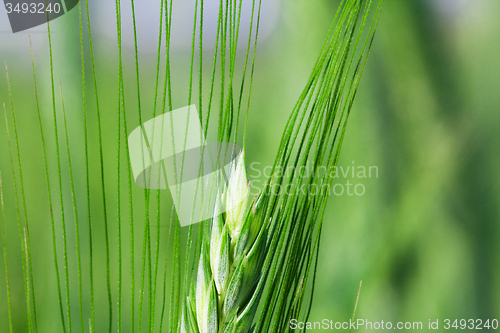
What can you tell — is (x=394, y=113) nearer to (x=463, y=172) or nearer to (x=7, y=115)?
(x=463, y=172)

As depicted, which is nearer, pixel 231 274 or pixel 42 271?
pixel 231 274

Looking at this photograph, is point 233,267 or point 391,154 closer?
point 233,267

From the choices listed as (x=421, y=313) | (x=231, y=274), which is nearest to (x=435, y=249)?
(x=421, y=313)

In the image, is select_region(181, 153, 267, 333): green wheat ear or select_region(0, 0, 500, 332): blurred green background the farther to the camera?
select_region(0, 0, 500, 332): blurred green background

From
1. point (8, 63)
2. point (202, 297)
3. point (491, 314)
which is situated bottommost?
point (491, 314)

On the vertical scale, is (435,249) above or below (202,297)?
below
